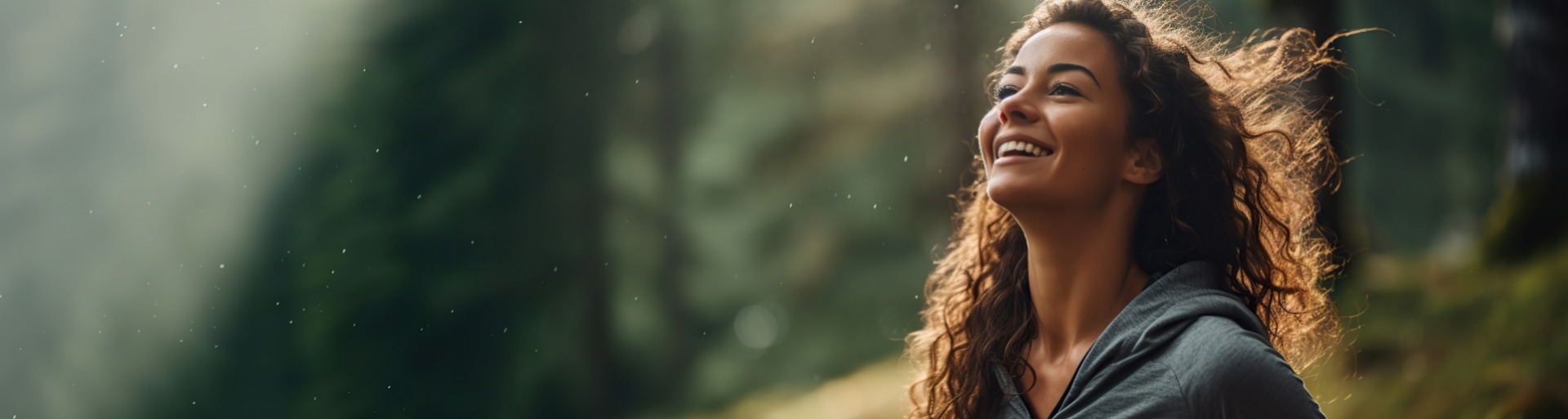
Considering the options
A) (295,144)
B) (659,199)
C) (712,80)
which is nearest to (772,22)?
(712,80)

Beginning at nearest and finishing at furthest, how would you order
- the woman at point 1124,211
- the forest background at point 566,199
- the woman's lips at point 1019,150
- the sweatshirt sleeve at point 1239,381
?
the sweatshirt sleeve at point 1239,381
the woman at point 1124,211
the woman's lips at point 1019,150
the forest background at point 566,199

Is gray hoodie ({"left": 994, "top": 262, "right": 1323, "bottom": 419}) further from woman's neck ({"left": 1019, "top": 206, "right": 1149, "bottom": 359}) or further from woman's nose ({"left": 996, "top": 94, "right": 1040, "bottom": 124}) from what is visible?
woman's nose ({"left": 996, "top": 94, "right": 1040, "bottom": 124})

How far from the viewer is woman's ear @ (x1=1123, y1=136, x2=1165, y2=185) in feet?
6.41

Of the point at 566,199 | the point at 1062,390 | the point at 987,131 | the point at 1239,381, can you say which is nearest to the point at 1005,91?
the point at 987,131

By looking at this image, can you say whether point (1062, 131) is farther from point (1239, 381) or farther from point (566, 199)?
point (566, 199)

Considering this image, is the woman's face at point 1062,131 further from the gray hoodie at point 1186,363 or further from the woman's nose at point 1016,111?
the gray hoodie at point 1186,363

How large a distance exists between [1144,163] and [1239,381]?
0.44 metres

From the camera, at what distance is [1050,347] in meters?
2.01

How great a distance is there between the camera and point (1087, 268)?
6.40ft

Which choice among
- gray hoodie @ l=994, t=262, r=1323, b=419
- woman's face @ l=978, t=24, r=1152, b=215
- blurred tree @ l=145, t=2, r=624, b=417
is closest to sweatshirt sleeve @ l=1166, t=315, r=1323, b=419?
gray hoodie @ l=994, t=262, r=1323, b=419

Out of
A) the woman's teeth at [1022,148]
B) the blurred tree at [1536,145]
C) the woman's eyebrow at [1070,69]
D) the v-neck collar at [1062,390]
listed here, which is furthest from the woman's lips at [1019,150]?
the blurred tree at [1536,145]

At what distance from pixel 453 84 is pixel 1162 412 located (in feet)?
23.2

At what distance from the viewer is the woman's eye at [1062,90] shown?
Answer: 1.96 metres

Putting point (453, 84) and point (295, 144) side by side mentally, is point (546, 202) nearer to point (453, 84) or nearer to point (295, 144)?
point (453, 84)
